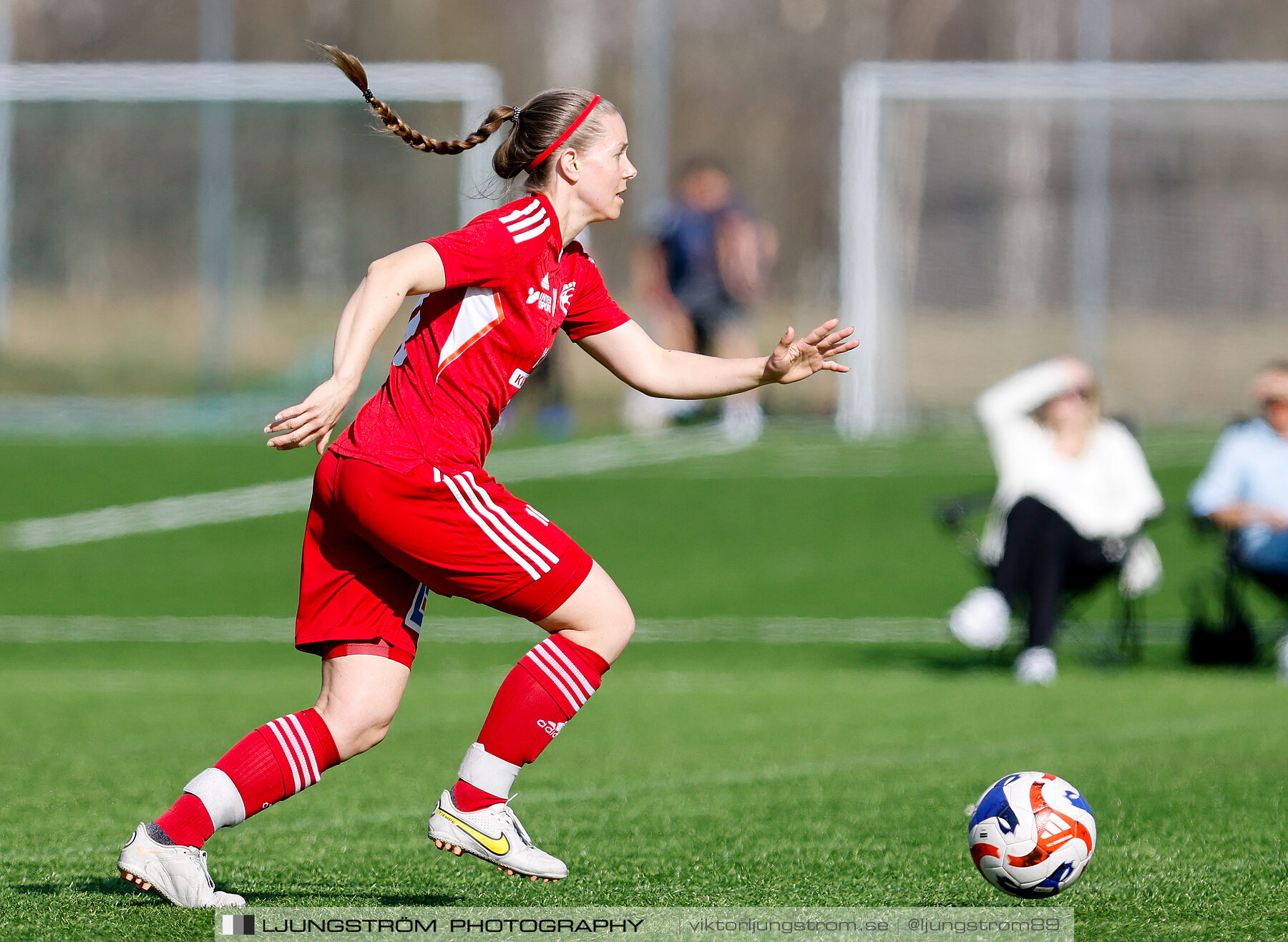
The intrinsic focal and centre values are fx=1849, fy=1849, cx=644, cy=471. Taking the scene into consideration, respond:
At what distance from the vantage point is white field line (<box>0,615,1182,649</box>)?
1152 centimetres

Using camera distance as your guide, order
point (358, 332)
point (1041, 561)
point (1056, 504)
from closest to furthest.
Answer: point (358, 332), point (1041, 561), point (1056, 504)

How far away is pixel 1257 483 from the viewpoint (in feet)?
32.2

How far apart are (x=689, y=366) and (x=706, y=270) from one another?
12.5 metres

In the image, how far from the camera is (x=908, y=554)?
13250 millimetres

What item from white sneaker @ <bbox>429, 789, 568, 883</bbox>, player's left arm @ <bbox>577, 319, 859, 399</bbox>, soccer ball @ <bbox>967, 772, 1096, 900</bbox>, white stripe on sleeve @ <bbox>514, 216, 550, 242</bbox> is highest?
white stripe on sleeve @ <bbox>514, 216, 550, 242</bbox>

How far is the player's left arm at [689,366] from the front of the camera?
437 cm

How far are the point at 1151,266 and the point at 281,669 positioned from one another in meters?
12.0

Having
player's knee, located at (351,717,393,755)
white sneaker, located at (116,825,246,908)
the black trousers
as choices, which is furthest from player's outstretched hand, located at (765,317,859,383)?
the black trousers

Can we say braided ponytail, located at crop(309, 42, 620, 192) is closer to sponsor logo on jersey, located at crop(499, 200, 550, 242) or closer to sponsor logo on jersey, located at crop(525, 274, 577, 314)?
sponsor logo on jersey, located at crop(499, 200, 550, 242)

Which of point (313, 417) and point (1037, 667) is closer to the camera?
point (313, 417)

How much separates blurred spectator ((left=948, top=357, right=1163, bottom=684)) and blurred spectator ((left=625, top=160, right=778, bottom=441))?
6.94 m

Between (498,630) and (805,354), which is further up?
(805,354)

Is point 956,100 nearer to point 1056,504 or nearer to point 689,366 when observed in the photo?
point 1056,504

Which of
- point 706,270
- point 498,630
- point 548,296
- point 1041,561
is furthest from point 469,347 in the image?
point 706,270
